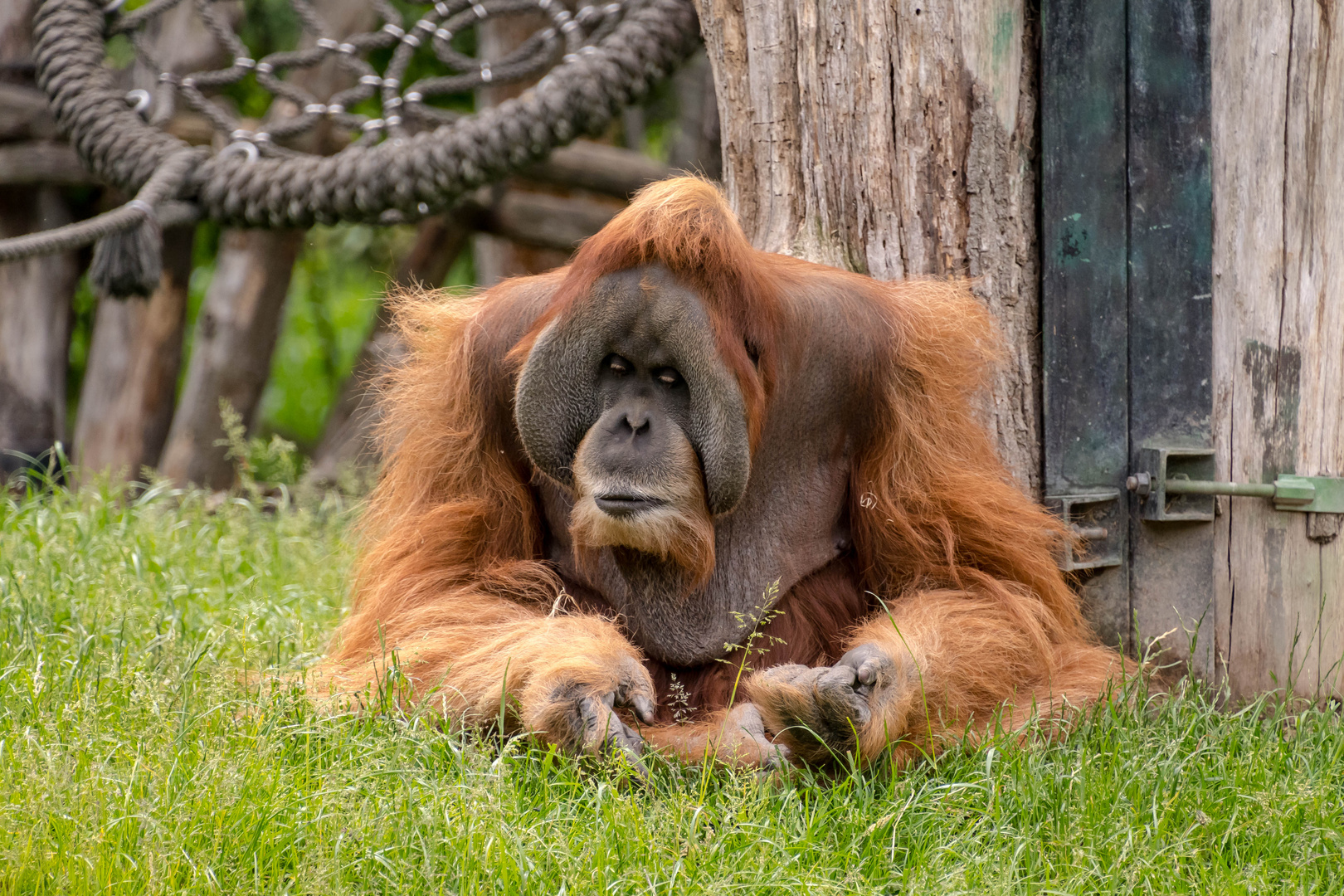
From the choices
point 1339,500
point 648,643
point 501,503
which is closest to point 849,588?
point 648,643

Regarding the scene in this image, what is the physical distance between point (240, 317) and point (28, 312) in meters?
0.85

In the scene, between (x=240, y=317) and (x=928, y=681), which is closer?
(x=928, y=681)

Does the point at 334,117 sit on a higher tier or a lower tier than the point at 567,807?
higher

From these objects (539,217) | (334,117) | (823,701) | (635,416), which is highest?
(334,117)

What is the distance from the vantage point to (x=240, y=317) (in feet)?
19.9

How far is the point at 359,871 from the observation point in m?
2.00

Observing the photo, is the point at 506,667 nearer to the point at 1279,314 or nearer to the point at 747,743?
the point at 747,743

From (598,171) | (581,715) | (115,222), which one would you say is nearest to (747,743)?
(581,715)

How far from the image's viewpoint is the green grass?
201 cm

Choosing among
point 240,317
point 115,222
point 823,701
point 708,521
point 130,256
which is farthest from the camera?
point 240,317

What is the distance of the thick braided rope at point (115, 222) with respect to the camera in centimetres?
405

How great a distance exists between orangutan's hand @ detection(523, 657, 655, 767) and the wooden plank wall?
149 centimetres

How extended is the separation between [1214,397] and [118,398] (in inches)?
190

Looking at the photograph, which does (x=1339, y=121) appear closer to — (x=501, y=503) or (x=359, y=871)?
(x=501, y=503)
